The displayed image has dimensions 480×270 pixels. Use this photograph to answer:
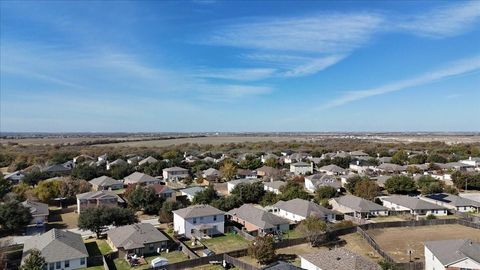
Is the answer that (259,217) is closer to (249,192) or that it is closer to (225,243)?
(225,243)

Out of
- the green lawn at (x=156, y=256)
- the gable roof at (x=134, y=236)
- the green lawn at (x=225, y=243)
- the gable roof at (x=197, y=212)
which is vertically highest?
the gable roof at (x=197, y=212)

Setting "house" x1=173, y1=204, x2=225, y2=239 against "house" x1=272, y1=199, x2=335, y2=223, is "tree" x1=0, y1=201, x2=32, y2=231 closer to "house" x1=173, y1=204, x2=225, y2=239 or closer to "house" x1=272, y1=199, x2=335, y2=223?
"house" x1=173, y1=204, x2=225, y2=239

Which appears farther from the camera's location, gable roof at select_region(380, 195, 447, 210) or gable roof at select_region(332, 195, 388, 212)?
gable roof at select_region(380, 195, 447, 210)

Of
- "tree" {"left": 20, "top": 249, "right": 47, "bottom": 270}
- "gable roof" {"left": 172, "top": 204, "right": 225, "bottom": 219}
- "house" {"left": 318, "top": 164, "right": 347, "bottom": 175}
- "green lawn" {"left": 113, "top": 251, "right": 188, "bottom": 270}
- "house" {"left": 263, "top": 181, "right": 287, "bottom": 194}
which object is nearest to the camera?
"tree" {"left": 20, "top": 249, "right": 47, "bottom": 270}

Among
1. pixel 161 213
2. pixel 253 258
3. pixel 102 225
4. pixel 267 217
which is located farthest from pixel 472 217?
pixel 102 225

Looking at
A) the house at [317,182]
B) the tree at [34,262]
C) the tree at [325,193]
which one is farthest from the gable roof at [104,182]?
the tree at [34,262]

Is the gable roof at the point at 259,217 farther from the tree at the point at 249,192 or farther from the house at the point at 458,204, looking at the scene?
the house at the point at 458,204

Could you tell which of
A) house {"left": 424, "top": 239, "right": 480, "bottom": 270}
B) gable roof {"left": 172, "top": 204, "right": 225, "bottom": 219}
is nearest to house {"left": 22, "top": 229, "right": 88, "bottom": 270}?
gable roof {"left": 172, "top": 204, "right": 225, "bottom": 219}
